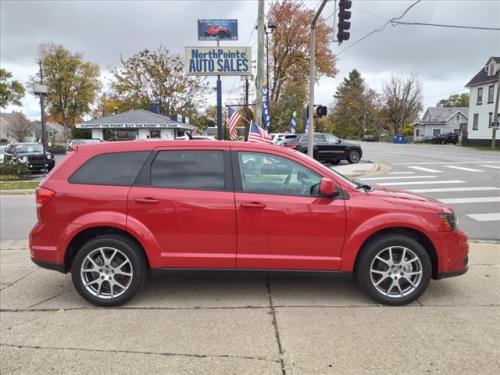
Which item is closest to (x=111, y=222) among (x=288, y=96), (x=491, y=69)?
(x=288, y=96)

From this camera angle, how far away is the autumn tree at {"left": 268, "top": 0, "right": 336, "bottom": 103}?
139ft

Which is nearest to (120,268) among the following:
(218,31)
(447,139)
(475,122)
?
(218,31)

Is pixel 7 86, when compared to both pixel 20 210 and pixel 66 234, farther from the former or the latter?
pixel 66 234

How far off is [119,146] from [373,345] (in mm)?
3060

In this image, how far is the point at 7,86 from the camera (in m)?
68.1

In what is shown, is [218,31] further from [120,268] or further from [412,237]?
[412,237]

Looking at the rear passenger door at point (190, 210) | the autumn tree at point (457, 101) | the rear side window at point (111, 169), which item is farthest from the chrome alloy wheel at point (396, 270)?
the autumn tree at point (457, 101)

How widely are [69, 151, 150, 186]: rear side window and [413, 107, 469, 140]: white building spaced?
7692 centimetres

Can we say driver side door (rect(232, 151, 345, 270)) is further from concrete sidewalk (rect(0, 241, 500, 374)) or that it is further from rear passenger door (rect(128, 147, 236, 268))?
concrete sidewalk (rect(0, 241, 500, 374))

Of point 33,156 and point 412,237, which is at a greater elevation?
point 33,156

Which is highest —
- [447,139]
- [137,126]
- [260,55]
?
[260,55]

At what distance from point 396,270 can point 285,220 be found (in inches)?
48.1

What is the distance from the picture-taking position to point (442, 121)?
249 feet

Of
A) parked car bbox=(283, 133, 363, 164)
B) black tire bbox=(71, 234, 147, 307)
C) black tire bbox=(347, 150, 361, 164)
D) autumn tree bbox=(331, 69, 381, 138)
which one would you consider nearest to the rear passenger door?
black tire bbox=(71, 234, 147, 307)
